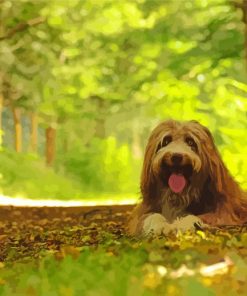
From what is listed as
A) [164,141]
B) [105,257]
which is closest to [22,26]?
[164,141]

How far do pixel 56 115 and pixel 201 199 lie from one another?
580mm

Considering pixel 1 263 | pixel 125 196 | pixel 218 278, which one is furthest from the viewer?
pixel 125 196

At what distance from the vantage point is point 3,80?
248 centimetres

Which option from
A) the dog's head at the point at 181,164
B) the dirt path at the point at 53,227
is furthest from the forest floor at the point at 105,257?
the dog's head at the point at 181,164

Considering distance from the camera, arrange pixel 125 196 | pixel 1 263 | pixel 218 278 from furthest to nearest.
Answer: pixel 125 196 → pixel 1 263 → pixel 218 278

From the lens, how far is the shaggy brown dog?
229cm

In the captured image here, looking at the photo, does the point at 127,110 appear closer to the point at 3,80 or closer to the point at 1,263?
the point at 3,80


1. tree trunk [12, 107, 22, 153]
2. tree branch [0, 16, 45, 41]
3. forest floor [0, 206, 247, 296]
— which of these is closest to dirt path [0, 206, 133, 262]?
forest floor [0, 206, 247, 296]

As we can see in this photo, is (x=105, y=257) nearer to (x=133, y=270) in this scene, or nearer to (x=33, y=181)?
(x=133, y=270)

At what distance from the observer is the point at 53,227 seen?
2.43 m

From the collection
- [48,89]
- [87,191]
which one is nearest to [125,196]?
[87,191]

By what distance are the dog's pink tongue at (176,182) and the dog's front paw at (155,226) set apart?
0.11m

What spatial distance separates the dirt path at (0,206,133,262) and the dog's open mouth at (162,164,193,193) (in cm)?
18

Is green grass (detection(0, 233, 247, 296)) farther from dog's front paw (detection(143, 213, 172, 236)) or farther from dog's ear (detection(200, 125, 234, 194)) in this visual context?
dog's ear (detection(200, 125, 234, 194))
